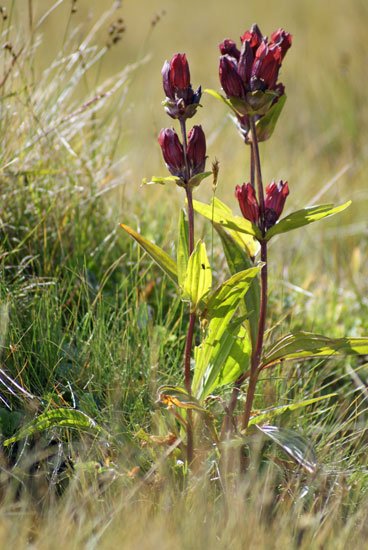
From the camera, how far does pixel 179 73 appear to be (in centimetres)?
→ 150

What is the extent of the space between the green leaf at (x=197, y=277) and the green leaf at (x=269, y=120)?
0.29 metres

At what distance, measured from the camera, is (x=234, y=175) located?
3631 millimetres

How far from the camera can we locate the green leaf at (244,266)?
1617 mm

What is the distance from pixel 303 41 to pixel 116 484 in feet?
21.3

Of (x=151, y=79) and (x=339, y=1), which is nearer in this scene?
(x=151, y=79)

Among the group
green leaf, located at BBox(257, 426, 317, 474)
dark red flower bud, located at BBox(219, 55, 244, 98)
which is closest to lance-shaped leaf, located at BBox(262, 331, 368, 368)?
green leaf, located at BBox(257, 426, 317, 474)

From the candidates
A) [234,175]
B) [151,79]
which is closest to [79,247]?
[234,175]

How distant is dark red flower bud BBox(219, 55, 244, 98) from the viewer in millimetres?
1470

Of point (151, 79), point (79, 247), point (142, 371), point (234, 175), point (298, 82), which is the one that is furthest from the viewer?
point (151, 79)

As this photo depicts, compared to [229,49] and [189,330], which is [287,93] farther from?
[189,330]

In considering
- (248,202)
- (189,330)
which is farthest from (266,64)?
(189,330)

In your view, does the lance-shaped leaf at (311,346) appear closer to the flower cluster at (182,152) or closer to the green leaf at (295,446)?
the green leaf at (295,446)

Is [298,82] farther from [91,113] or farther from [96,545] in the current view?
[96,545]

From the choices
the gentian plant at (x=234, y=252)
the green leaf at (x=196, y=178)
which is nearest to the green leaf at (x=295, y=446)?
the gentian plant at (x=234, y=252)
